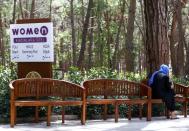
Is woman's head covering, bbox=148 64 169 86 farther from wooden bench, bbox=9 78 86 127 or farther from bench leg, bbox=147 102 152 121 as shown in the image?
wooden bench, bbox=9 78 86 127

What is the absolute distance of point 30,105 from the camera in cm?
1109

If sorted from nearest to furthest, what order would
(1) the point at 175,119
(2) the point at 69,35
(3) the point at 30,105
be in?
(3) the point at 30,105 → (1) the point at 175,119 → (2) the point at 69,35

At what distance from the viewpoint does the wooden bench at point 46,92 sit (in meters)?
11.4

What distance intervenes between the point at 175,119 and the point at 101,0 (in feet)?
81.8

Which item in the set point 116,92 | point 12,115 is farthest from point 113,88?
point 12,115

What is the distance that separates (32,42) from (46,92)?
57.6 inches

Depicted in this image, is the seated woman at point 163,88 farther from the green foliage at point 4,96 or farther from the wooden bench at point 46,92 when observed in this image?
the green foliage at point 4,96

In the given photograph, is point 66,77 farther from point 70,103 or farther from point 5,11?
point 5,11

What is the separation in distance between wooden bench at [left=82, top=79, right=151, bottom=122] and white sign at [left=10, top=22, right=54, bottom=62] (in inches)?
51.4

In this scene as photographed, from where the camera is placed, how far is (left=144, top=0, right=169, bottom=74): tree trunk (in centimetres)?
1452

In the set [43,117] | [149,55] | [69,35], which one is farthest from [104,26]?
[43,117]

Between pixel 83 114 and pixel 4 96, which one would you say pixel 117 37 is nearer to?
pixel 4 96

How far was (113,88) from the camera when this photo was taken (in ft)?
43.8

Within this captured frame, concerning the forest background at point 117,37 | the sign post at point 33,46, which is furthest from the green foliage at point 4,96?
the sign post at point 33,46
